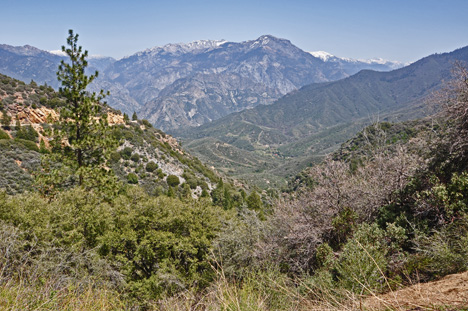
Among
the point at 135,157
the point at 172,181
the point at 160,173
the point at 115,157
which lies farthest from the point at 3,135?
the point at 172,181

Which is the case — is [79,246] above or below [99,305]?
below

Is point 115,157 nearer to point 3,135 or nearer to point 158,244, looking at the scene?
point 3,135

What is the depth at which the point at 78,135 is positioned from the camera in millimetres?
14766

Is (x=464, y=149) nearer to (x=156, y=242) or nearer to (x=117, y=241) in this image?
(x=156, y=242)

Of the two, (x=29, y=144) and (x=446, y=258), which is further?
(x=29, y=144)

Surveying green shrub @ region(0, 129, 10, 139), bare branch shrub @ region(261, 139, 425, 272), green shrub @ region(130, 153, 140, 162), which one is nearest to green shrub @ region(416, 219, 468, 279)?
bare branch shrub @ region(261, 139, 425, 272)

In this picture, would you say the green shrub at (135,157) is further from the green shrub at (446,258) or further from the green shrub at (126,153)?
the green shrub at (446,258)

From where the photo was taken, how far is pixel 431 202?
8867 mm

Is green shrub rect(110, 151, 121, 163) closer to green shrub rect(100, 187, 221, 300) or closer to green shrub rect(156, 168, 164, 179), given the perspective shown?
green shrub rect(156, 168, 164, 179)

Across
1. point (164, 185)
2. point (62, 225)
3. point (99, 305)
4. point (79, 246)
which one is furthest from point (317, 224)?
point (164, 185)

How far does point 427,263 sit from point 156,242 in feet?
34.9

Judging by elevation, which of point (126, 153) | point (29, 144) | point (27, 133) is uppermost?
point (27, 133)

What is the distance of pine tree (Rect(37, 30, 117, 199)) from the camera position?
563 inches

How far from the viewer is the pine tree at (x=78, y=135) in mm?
14312
